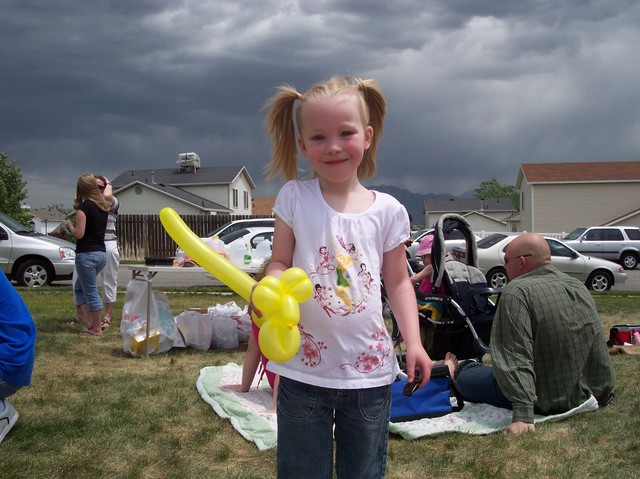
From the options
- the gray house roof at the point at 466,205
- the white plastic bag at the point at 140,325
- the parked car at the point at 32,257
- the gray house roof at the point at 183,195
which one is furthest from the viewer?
the gray house roof at the point at 466,205

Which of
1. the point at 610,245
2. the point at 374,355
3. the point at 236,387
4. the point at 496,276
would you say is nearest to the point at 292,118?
the point at 374,355

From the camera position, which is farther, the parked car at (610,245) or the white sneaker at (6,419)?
the parked car at (610,245)

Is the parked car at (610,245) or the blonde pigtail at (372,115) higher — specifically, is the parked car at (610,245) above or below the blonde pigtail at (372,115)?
below

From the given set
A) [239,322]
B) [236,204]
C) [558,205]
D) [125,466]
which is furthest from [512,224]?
[125,466]

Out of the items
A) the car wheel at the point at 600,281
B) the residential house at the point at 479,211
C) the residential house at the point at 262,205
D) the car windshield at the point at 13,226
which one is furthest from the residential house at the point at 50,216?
the car wheel at the point at 600,281

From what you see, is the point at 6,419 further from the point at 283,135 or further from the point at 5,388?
the point at 283,135


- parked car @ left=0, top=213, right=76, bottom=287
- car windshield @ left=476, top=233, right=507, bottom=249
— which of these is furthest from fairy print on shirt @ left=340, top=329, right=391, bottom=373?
car windshield @ left=476, top=233, right=507, bottom=249

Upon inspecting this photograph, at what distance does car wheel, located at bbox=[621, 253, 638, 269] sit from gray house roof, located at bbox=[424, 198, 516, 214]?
47.4 meters

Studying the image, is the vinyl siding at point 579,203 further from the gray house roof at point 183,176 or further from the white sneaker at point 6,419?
the white sneaker at point 6,419

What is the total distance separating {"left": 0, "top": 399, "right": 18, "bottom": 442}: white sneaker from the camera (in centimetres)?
354

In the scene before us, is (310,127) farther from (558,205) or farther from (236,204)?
(236,204)

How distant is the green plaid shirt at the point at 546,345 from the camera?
387cm

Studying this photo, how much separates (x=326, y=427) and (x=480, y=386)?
2649mm

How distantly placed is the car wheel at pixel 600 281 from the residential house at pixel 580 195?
24467mm
